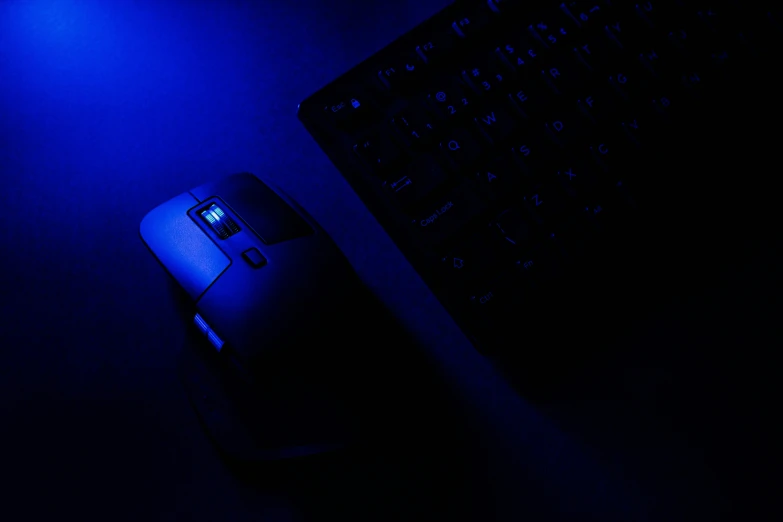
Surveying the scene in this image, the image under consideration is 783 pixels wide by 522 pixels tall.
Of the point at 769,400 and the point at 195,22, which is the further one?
the point at 195,22

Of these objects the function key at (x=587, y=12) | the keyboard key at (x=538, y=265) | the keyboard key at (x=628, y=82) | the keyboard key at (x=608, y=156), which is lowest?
the keyboard key at (x=538, y=265)

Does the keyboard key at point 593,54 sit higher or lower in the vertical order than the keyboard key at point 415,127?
lower

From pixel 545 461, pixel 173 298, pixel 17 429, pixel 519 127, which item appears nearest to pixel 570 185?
pixel 519 127

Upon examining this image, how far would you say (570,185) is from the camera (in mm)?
418

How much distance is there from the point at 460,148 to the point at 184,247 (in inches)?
7.6

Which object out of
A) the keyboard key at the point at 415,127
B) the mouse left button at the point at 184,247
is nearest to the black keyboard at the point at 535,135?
the keyboard key at the point at 415,127

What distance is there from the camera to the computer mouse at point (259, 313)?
38 cm

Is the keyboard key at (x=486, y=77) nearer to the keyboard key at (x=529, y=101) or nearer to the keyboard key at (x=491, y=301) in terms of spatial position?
the keyboard key at (x=529, y=101)

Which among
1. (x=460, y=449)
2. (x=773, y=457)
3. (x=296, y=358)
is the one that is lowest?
(x=773, y=457)

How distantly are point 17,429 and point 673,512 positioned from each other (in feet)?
1.46

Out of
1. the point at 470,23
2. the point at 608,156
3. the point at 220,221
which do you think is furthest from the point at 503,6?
the point at 220,221

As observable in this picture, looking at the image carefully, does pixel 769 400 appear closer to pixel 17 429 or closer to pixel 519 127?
pixel 519 127

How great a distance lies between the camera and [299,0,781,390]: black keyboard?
1.32ft

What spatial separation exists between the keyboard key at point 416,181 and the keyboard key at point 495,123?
4 centimetres
